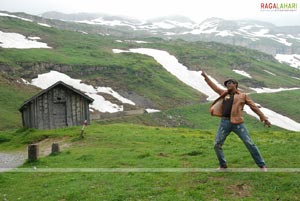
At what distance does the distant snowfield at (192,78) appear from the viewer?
105575mm

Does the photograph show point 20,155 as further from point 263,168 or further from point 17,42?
point 17,42

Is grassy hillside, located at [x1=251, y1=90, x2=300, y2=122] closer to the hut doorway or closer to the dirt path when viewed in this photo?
the hut doorway

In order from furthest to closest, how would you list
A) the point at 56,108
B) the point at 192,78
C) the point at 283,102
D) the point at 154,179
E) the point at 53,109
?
the point at 192,78, the point at 283,102, the point at 56,108, the point at 53,109, the point at 154,179

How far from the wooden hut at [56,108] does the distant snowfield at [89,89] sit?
50254 millimetres

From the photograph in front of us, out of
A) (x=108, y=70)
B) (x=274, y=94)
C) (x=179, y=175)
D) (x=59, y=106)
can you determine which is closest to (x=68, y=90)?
(x=59, y=106)

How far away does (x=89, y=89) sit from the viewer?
115m

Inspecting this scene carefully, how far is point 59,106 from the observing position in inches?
1829

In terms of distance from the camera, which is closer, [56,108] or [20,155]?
[20,155]

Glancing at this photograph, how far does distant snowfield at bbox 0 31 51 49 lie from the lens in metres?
148

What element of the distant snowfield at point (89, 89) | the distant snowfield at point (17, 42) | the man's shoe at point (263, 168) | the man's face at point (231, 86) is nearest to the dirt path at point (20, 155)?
the man's face at point (231, 86)

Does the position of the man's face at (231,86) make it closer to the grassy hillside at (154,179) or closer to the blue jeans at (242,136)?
the blue jeans at (242,136)

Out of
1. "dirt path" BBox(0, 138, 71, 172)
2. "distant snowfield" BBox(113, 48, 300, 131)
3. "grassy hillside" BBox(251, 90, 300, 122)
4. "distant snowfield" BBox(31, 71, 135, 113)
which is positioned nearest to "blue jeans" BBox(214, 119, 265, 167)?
"dirt path" BBox(0, 138, 71, 172)

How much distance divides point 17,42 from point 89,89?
5629cm

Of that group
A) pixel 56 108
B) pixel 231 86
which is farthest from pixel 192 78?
pixel 231 86
